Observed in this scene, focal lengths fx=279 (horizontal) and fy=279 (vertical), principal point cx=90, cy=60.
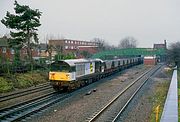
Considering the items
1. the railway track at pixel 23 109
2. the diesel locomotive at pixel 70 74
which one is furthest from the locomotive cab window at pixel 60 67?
the railway track at pixel 23 109

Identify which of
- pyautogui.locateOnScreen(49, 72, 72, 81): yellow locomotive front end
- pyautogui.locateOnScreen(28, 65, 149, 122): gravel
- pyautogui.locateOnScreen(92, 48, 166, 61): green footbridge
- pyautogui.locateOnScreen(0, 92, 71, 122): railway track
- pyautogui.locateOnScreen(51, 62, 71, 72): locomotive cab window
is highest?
pyautogui.locateOnScreen(92, 48, 166, 61): green footbridge

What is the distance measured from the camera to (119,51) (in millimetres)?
97062

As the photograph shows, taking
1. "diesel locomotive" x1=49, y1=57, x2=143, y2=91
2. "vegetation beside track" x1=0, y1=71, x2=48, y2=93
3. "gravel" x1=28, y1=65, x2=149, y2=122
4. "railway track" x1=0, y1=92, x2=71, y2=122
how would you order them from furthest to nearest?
"vegetation beside track" x1=0, y1=71, x2=48, y2=93
"diesel locomotive" x1=49, y1=57, x2=143, y2=91
"gravel" x1=28, y1=65, x2=149, y2=122
"railway track" x1=0, y1=92, x2=71, y2=122

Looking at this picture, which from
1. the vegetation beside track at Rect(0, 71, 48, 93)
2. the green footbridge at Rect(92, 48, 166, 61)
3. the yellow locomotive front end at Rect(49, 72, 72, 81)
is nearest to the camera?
the yellow locomotive front end at Rect(49, 72, 72, 81)

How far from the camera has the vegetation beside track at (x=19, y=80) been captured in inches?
1093

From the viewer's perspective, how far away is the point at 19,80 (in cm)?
3075

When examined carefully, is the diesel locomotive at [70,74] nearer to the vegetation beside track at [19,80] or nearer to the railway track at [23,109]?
the railway track at [23,109]

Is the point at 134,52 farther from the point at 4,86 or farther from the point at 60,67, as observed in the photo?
the point at 4,86

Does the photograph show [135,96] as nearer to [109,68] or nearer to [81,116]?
[81,116]

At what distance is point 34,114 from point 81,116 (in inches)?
114

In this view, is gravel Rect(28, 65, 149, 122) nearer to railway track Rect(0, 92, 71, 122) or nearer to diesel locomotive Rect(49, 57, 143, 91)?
railway track Rect(0, 92, 71, 122)

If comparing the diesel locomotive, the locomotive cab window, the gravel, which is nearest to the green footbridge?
the diesel locomotive

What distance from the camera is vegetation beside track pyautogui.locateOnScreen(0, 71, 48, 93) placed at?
27759mm

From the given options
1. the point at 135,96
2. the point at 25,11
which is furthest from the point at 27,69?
the point at 135,96
